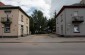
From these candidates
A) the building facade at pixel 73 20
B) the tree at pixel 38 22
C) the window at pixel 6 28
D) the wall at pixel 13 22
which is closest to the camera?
the building facade at pixel 73 20

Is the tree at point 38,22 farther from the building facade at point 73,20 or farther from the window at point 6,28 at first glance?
the building facade at point 73,20

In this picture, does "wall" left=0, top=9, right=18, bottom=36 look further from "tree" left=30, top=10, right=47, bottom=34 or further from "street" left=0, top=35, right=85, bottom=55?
"tree" left=30, top=10, right=47, bottom=34

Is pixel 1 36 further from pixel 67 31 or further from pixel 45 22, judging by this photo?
pixel 45 22

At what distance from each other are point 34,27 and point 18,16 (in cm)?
3989

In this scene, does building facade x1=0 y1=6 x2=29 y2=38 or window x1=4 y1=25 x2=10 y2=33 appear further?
window x1=4 y1=25 x2=10 y2=33

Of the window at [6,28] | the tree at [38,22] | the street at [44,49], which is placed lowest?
the street at [44,49]

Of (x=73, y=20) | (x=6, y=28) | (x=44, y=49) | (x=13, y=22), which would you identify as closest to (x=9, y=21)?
(x=13, y=22)

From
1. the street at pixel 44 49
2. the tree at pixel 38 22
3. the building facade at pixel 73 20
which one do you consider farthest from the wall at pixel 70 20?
the tree at pixel 38 22

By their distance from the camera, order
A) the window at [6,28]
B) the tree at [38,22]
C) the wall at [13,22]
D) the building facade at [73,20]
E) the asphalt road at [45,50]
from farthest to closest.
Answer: the tree at [38,22] → the window at [6,28] → the wall at [13,22] → the building facade at [73,20] → the asphalt road at [45,50]

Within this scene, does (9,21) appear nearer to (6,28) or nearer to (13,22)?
(13,22)

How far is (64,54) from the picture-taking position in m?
11.9

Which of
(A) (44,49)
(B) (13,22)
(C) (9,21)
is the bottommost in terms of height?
(A) (44,49)

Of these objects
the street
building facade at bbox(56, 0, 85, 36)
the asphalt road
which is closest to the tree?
building facade at bbox(56, 0, 85, 36)

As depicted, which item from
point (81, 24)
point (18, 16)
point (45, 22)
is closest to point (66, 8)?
point (81, 24)
